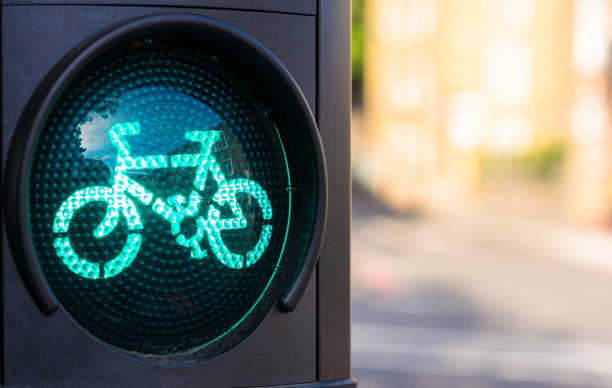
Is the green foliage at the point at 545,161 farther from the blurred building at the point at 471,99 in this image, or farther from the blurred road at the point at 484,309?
the blurred road at the point at 484,309

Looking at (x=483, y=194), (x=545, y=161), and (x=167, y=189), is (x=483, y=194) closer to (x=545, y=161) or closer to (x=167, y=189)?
(x=545, y=161)

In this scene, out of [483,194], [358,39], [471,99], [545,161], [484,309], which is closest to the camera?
[484,309]

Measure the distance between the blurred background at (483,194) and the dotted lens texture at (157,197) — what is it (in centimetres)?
605

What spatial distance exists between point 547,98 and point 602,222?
7977mm

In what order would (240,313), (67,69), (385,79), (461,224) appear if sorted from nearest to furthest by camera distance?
1. (67,69)
2. (240,313)
3. (461,224)
4. (385,79)

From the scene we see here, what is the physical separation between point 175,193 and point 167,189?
0.01 metres

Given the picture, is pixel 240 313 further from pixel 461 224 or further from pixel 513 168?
pixel 513 168

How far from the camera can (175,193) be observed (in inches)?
32.3

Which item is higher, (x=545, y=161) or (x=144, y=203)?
(x=545, y=161)

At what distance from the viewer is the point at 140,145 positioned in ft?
2.66

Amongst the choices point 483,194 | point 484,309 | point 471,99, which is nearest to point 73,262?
point 484,309

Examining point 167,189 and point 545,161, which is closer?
point 167,189

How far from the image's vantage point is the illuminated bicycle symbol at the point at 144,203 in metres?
0.79

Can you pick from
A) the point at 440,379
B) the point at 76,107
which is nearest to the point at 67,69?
the point at 76,107
